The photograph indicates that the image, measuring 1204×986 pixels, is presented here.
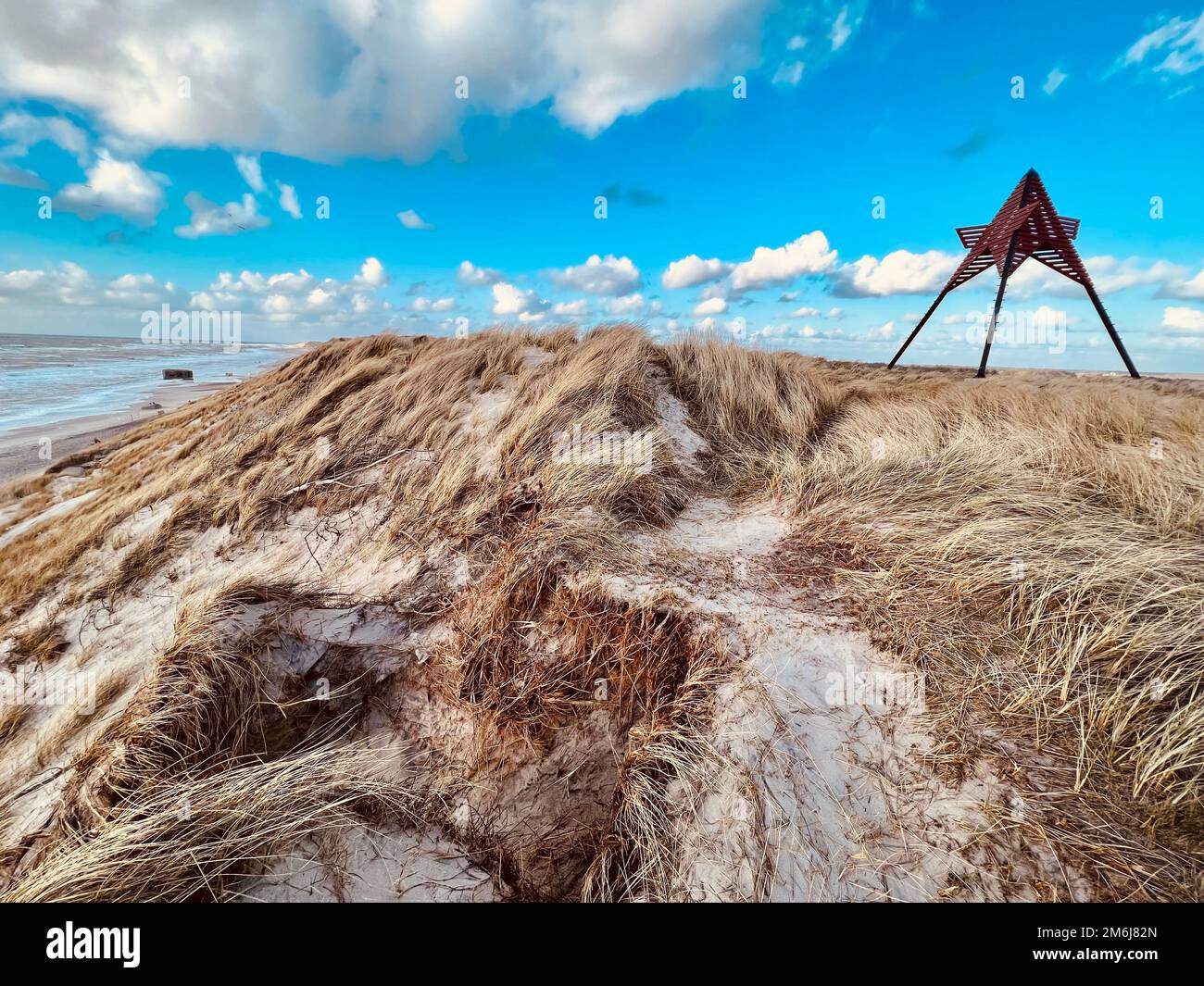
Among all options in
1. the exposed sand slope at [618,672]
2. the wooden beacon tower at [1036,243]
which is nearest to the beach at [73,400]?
the exposed sand slope at [618,672]

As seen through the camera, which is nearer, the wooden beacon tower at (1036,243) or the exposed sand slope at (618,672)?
the exposed sand slope at (618,672)

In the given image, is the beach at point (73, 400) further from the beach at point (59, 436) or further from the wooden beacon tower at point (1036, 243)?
the wooden beacon tower at point (1036, 243)

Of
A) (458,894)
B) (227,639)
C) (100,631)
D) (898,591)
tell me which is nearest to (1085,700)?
(898,591)

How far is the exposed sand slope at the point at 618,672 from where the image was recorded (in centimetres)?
226

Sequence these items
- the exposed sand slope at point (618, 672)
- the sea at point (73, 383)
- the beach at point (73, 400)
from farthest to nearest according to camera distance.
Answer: the sea at point (73, 383) → the beach at point (73, 400) → the exposed sand slope at point (618, 672)

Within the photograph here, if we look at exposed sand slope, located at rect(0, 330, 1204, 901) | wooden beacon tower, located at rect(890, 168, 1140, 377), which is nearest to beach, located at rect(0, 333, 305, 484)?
exposed sand slope, located at rect(0, 330, 1204, 901)

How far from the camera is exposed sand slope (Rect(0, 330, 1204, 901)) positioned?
89.0 inches

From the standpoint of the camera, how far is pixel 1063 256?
36.0 feet

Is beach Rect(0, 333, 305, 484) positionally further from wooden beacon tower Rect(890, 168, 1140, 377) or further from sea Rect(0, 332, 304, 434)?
wooden beacon tower Rect(890, 168, 1140, 377)

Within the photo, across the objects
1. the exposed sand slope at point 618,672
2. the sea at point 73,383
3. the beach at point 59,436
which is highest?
the sea at point 73,383

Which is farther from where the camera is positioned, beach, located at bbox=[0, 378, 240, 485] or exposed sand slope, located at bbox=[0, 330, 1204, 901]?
beach, located at bbox=[0, 378, 240, 485]

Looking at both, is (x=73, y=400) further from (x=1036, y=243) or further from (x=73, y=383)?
(x=1036, y=243)
